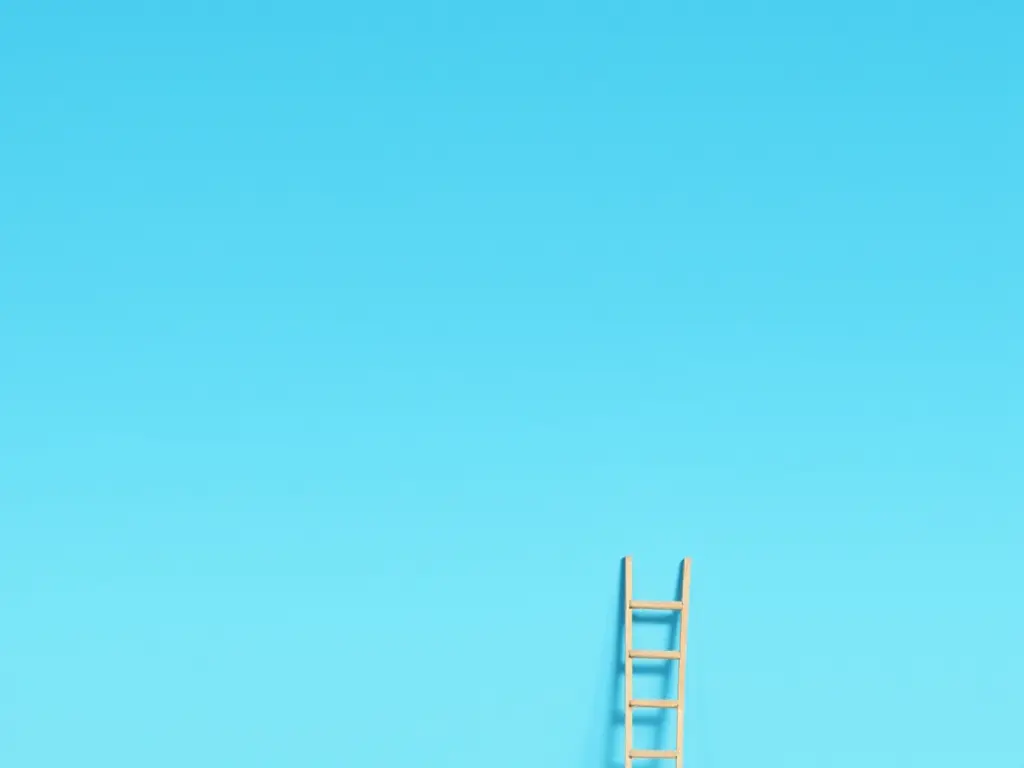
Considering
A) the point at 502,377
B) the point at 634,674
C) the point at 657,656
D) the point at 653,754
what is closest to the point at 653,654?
the point at 657,656

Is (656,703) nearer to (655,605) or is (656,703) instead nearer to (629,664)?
(629,664)

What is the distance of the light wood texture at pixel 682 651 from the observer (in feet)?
11.7

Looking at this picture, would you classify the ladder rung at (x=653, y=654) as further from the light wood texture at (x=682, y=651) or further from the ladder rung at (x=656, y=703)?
the ladder rung at (x=656, y=703)

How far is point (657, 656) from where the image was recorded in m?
3.61

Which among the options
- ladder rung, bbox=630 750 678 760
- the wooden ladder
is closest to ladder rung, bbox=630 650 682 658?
the wooden ladder

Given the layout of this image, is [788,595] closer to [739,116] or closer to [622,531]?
[622,531]

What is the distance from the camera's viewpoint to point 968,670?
12.2 feet

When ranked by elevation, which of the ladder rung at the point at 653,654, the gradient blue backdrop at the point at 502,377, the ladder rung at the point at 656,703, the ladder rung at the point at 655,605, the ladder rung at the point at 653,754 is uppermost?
the gradient blue backdrop at the point at 502,377

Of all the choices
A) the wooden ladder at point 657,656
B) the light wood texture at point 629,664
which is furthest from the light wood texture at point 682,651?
the light wood texture at point 629,664

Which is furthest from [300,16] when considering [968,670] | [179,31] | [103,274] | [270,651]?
[968,670]

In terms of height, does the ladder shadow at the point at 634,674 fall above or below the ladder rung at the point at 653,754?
A: above

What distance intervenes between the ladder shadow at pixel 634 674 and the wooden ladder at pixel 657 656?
35 millimetres

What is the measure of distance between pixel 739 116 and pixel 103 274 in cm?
212

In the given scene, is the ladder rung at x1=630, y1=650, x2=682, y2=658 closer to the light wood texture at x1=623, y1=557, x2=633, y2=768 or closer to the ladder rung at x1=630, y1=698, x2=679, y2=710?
the light wood texture at x1=623, y1=557, x2=633, y2=768
